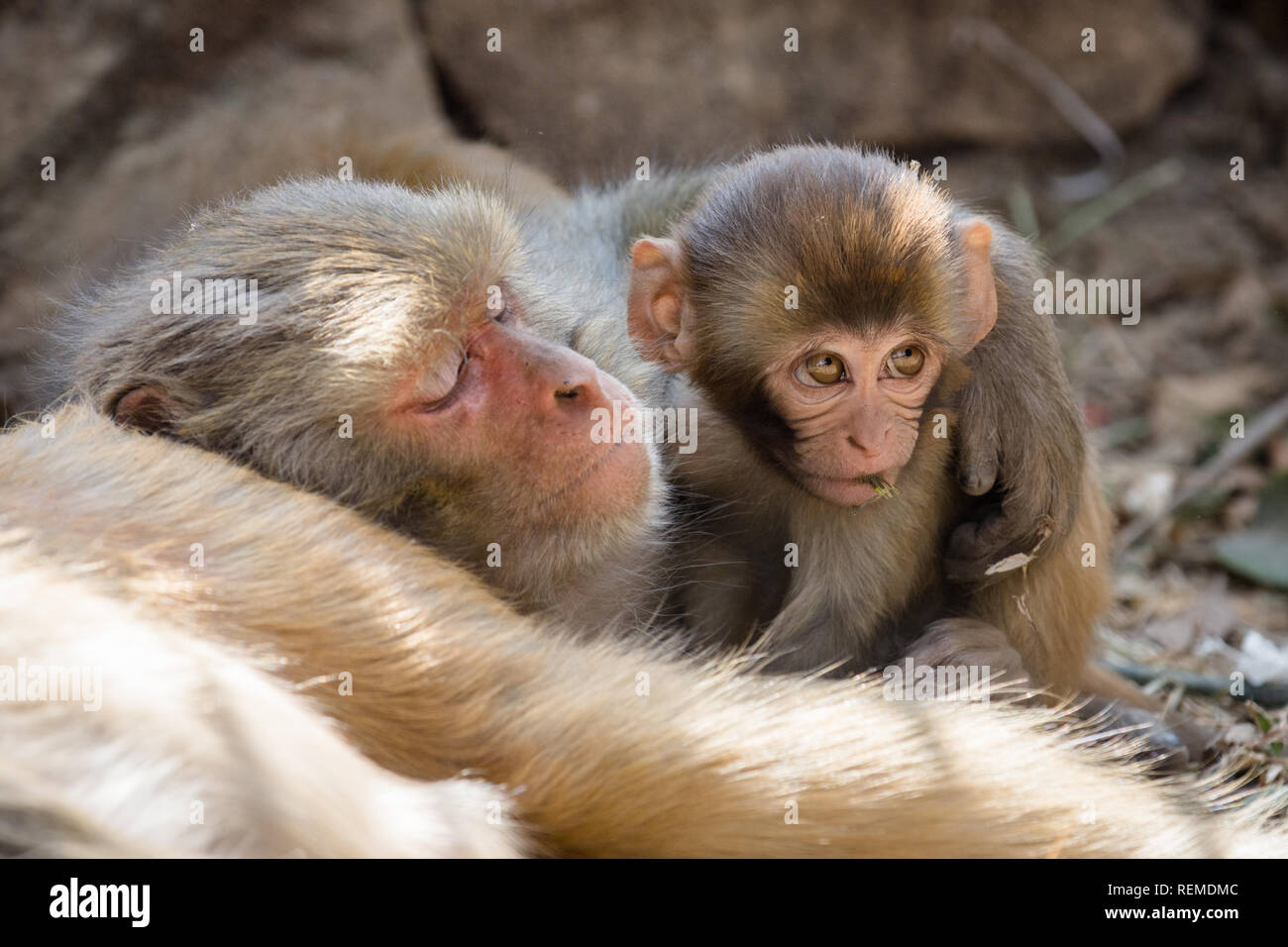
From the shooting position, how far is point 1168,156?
7.60 meters

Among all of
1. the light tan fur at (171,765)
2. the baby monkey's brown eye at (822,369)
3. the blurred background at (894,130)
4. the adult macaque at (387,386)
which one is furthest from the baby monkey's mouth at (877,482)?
the blurred background at (894,130)

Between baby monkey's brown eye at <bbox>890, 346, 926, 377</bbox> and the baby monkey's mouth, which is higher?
baby monkey's brown eye at <bbox>890, 346, 926, 377</bbox>

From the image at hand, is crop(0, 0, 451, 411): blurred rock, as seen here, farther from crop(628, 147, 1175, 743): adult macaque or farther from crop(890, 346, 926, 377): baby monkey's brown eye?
crop(890, 346, 926, 377): baby monkey's brown eye

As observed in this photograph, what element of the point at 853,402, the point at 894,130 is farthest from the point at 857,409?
the point at 894,130

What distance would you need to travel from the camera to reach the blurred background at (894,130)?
5.63 meters

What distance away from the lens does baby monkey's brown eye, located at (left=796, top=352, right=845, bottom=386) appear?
345cm

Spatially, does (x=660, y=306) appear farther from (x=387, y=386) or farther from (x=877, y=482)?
(x=387, y=386)

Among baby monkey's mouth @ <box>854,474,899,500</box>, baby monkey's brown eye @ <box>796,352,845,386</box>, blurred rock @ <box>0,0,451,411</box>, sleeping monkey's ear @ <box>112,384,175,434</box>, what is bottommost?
baby monkey's mouth @ <box>854,474,899,500</box>

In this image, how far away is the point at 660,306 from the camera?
376 centimetres

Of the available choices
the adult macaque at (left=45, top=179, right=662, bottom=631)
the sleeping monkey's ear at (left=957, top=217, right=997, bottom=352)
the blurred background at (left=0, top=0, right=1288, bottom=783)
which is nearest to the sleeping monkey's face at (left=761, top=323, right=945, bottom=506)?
the sleeping monkey's ear at (left=957, top=217, right=997, bottom=352)

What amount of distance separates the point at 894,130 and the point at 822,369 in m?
4.42

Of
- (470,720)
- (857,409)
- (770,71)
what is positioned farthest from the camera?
(770,71)

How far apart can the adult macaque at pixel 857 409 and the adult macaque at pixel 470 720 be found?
32.7 inches
